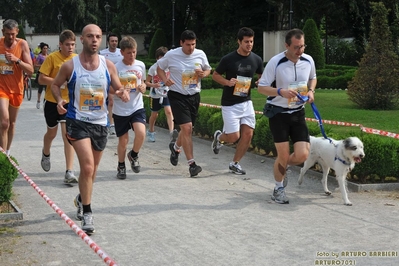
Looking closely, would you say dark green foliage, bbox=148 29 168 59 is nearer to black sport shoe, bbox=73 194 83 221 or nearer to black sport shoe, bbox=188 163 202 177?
black sport shoe, bbox=188 163 202 177

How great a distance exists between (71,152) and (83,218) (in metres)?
2.76

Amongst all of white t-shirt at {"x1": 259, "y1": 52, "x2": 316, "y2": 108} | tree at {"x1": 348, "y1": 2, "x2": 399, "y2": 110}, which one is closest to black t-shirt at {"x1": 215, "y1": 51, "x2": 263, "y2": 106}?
white t-shirt at {"x1": 259, "y1": 52, "x2": 316, "y2": 108}

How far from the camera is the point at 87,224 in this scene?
24.0ft

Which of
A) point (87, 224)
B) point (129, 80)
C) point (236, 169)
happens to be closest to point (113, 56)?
point (129, 80)

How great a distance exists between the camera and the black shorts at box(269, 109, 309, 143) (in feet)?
29.2

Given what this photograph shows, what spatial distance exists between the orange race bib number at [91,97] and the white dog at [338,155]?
10.2 ft

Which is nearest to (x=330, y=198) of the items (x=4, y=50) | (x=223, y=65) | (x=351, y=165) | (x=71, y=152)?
(x=351, y=165)

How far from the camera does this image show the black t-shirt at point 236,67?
1095cm

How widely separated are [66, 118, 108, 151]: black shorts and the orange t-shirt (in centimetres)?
349

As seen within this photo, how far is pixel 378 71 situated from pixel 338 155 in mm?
11352

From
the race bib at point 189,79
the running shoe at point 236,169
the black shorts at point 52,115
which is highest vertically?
the race bib at point 189,79

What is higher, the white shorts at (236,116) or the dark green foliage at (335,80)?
the white shorts at (236,116)

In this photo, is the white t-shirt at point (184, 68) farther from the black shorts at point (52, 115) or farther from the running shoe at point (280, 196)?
the running shoe at point (280, 196)

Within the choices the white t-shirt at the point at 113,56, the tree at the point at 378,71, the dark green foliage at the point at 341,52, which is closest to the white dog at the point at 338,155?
the white t-shirt at the point at 113,56
